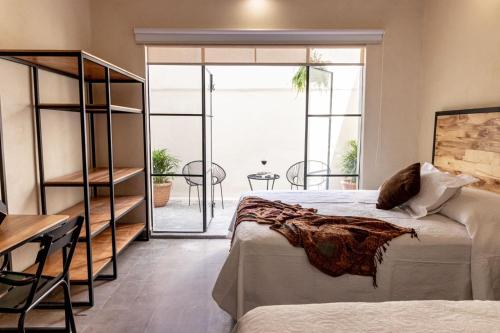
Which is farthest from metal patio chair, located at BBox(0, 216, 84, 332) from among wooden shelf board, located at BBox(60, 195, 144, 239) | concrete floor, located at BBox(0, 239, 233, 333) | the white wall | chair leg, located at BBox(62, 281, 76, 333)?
the white wall

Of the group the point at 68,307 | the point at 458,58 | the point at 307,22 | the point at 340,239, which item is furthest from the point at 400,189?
the point at 68,307

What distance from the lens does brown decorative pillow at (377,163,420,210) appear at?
2807mm

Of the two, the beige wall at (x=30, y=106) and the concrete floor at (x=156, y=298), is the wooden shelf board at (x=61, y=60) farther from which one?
the concrete floor at (x=156, y=298)

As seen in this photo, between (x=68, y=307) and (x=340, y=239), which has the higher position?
(x=340, y=239)

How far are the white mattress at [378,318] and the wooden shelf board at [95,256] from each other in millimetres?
1877

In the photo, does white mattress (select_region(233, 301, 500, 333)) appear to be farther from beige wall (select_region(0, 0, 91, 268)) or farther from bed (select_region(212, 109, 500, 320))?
beige wall (select_region(0, 0, 91, 268))

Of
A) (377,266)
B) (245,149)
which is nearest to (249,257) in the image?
(377,266)

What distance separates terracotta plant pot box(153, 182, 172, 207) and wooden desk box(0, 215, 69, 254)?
252 cm

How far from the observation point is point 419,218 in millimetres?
→ 2619

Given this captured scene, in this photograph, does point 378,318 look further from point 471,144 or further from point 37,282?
point 471,144

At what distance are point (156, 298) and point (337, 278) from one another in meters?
1.45

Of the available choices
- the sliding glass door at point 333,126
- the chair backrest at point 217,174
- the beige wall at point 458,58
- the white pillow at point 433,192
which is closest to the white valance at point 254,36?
the sliding glass door at point 333,126

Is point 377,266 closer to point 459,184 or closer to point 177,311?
point 459,184

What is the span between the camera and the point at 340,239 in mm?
2234
